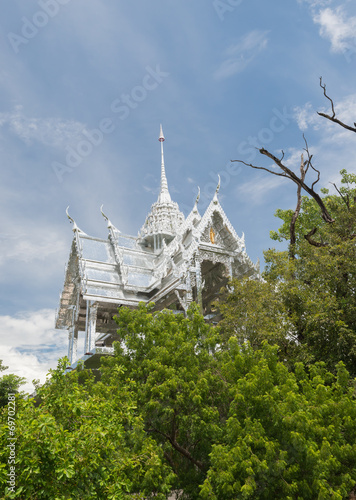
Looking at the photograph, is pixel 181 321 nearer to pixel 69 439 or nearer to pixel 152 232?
pixel 69 439

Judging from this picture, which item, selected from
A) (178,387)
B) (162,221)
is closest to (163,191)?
(162,221)

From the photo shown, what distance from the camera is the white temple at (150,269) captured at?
2064 centimetres

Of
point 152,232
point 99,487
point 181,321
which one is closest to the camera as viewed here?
point 99,487

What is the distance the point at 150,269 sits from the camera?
25875 millimetres

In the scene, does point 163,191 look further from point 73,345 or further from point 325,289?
point 325,289

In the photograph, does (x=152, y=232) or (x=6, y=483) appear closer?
(x=6, y=483)

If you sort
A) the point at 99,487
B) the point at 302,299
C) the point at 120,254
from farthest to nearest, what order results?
the point at 120,254 < the point at 302,299 < the point at 99,487

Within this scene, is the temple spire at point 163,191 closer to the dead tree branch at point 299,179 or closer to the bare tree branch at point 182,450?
the dead tree branch at point 299,179

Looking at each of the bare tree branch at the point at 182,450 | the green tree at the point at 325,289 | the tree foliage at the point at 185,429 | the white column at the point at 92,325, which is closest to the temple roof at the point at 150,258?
the white column at the point at 92,325

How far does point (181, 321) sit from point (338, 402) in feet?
16.2

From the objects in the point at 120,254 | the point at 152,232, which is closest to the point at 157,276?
the point at 120,254

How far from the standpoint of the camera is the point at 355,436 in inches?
339

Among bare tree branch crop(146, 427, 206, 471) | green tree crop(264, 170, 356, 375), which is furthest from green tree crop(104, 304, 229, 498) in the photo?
green tree crop(264, 170, 356, 375)

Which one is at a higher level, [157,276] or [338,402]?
[157,276]
